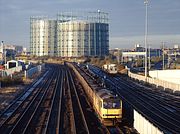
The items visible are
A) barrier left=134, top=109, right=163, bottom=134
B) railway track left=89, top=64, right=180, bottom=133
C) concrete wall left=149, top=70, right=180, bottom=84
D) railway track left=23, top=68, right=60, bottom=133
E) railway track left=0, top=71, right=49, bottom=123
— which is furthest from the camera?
concrete wall left=149, top=70, right=180, bottom=84

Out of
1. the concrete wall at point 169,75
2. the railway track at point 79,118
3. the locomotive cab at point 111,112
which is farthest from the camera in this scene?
the concrete wall at point 169,75

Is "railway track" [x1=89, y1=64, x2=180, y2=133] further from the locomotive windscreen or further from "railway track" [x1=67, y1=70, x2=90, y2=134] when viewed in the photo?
"railway track" [x1=67, y1=70, x2=90, y2=134]

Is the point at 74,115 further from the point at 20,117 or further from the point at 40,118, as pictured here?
Result: the point at 20,117

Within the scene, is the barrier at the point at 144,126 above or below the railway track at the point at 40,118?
above

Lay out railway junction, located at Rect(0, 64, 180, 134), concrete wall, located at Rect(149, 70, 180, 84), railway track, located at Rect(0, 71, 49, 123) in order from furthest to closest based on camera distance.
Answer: concrete wall, located at Rect(149, 70, 180, 84)
railway track, located at Rect(0, 71, 49, 123)
railway junction, located at Rect(0, 64, 180, 134)

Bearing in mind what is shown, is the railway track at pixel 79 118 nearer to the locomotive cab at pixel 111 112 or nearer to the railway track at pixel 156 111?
the locomotive cab at pixel 111 112

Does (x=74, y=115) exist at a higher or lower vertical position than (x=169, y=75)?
lower

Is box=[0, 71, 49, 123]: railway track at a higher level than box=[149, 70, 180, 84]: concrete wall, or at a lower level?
lower

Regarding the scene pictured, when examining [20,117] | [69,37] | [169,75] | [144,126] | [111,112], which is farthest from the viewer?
[69,37]

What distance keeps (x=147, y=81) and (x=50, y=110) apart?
113ft

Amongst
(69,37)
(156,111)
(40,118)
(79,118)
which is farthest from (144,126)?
(69,37)

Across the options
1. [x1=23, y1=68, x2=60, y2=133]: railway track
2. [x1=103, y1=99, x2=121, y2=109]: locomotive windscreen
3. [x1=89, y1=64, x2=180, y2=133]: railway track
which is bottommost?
[x1=89, y1=64, x2=180, y2=133]: railway track

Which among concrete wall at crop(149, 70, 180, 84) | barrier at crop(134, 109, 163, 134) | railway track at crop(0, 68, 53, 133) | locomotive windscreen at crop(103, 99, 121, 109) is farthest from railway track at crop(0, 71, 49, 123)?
concrete wall at crop(149, 70, 180, 84)

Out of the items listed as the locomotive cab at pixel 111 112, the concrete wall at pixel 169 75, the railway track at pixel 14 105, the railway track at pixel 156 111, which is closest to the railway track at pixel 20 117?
the railway track at pixel 14 105
